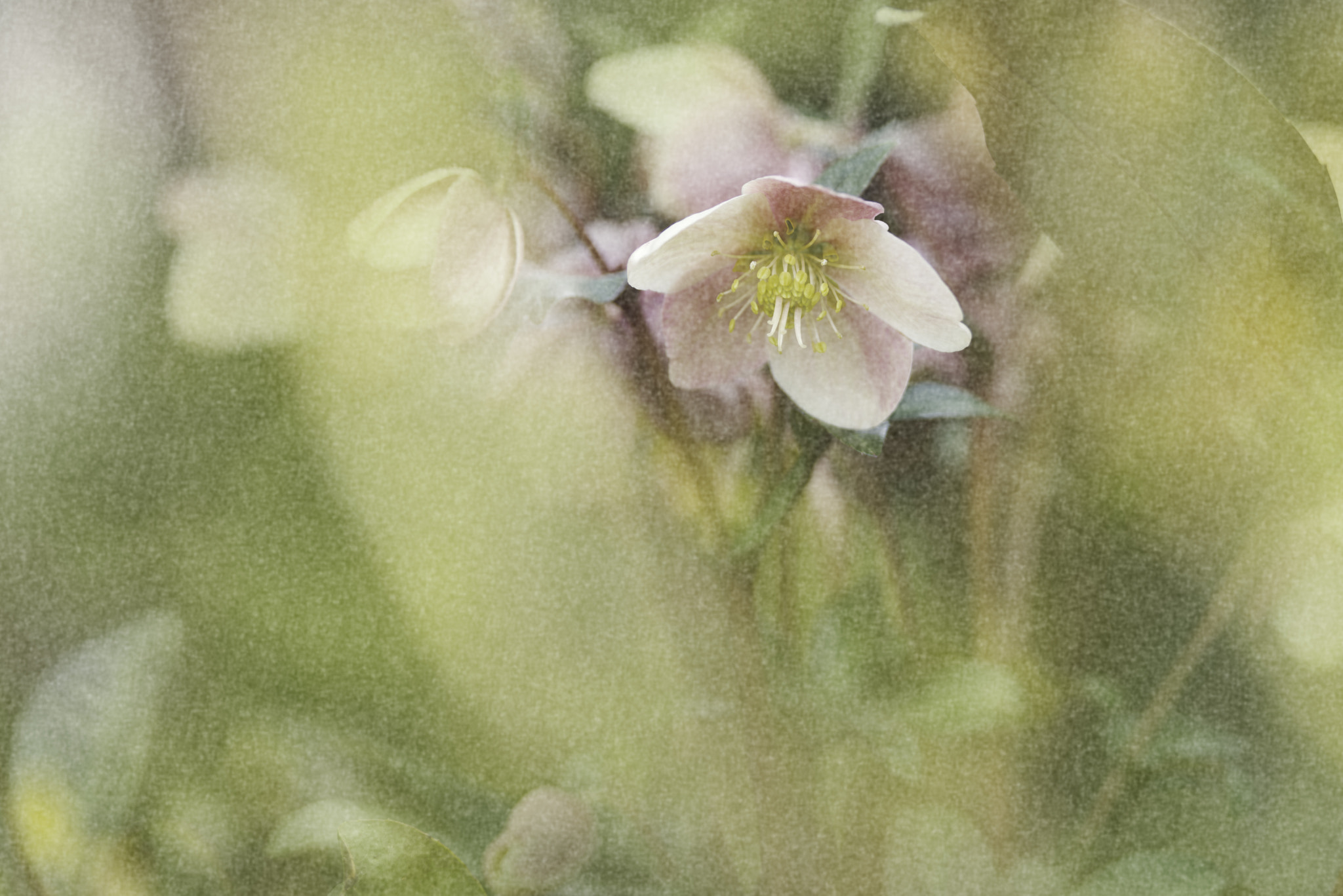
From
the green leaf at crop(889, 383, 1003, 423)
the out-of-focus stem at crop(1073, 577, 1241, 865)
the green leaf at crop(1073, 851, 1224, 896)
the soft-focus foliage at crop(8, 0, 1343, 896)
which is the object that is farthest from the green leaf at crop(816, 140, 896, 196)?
the green leaf at crop(1073, 851, 1224, 896)

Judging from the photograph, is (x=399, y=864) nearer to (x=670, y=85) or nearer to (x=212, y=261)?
(x=212, y=261)

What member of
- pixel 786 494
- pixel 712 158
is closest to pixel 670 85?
pixel 712 158

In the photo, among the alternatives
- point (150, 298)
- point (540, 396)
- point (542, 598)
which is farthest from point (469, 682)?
point (150, 298)

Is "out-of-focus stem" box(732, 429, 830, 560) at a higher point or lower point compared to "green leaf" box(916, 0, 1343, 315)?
lower

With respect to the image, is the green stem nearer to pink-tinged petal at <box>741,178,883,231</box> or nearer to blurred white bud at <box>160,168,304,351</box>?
pink-tinged petal at <box>741,178,883,231</box>

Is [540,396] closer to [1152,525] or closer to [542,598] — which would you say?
[542,598]

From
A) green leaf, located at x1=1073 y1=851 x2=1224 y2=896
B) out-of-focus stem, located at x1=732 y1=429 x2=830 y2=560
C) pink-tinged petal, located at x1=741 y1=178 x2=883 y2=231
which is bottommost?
green leaf, located at x1=1073 y1=851 x2=1224 y2=896

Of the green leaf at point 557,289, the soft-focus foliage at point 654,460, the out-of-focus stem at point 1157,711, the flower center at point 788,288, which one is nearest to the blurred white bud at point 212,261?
the soft-focus foliage at point 654,460
